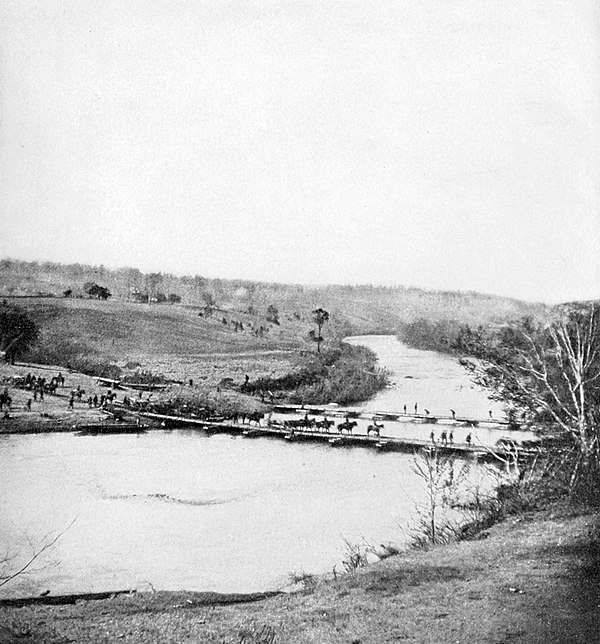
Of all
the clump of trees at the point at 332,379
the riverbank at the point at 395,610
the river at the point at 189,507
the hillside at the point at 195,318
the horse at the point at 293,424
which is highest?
the hillside at the point at 195,318

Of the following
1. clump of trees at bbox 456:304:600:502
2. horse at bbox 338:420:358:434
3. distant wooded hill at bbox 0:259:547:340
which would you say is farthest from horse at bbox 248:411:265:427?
clump of trees at bbox 456:304:600:502

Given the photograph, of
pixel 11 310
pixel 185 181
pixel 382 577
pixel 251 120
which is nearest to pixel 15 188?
pixel 11 310

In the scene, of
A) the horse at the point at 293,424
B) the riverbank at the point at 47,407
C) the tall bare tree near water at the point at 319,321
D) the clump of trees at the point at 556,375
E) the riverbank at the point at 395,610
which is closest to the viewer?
the riverbank at the point at 395,610

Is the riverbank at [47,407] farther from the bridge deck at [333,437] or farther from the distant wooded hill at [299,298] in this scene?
the distant wooded hill at [299,298]

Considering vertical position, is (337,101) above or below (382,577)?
above

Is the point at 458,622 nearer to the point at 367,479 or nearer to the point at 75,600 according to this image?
the point at 367,479

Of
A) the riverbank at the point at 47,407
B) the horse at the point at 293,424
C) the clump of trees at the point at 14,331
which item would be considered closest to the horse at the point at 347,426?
the horse at the point at 293,424

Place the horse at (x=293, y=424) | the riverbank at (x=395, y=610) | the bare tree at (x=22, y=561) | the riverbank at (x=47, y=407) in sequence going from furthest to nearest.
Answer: the horse at (x=293, y=424), the riverbank at (x=47, y=407), the bare tree at (x=22, y=561), the riverbank at (x=395, y=610)

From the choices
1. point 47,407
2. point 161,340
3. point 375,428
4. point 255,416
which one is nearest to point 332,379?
point 375,428
